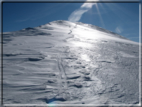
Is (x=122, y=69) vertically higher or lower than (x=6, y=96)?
higher

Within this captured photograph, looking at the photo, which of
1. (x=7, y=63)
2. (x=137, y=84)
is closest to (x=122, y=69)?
(x=137, y=84)

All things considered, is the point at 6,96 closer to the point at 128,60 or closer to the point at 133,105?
the point at 133,105

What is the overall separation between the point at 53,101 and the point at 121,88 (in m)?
1.32

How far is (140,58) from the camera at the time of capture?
3.94 metres

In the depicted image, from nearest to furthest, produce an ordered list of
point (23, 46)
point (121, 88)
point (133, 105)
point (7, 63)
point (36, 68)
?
1. point (133, 105)
2. point (121, 88)
3. point (36, 68)
4. point (7, 63)
5. point (23, 46)

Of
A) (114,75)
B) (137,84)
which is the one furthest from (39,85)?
(137,84)

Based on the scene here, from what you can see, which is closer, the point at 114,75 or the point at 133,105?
the point at 133,105

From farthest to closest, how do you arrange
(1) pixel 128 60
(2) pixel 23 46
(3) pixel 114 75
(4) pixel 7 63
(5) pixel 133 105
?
(2) pixel 23 46 < (1) pixel 128 60 < (4) pixel 7 63 < (3) pixel 114 75 < (5) pixel 133 105

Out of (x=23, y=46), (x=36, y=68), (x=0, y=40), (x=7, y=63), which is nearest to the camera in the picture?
(x=36, y=68)

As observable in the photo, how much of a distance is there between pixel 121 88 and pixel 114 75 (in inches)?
19.6

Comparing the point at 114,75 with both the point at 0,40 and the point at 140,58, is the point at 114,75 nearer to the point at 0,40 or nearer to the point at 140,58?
the point at 140,58

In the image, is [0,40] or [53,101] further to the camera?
[0,40]

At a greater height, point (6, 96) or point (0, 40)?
point (0, 40)

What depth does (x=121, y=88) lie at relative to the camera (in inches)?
92.9
